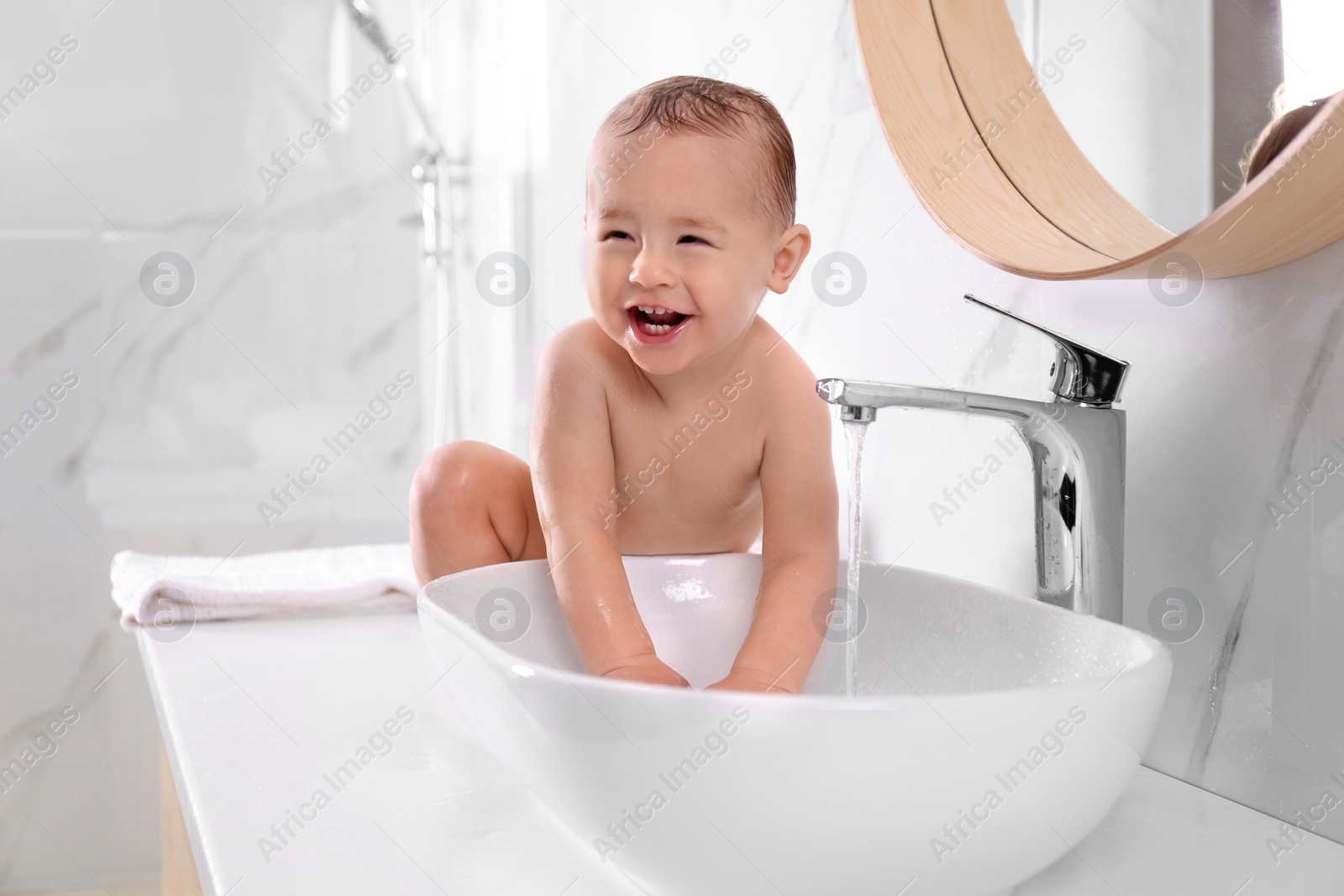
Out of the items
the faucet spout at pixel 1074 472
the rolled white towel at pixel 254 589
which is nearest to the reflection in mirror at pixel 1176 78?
the faucet spout at pixel 1074 472

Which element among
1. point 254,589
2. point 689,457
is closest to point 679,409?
point 689,457

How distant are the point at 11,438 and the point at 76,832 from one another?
0.61 m

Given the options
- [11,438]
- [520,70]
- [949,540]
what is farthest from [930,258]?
[11,438]

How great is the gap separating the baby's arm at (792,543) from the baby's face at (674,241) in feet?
0.30

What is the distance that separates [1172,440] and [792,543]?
22 centimetres

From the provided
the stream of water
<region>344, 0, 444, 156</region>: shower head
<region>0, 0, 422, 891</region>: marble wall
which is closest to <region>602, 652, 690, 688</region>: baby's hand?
the stream of water

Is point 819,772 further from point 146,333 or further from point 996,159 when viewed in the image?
point 146,333

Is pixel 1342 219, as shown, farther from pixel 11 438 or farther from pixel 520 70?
pixel 11 438

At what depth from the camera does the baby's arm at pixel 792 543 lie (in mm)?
546

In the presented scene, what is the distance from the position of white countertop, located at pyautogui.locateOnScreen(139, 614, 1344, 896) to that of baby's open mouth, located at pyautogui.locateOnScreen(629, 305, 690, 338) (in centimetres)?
26

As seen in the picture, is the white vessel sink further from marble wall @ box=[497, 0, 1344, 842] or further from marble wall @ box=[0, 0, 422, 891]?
marble wall @ box=[0, 0, 422, 891]

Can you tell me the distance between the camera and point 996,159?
2.19 feet

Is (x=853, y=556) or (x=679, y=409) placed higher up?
(x=679, y=409)

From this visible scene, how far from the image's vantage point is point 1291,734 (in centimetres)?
49
